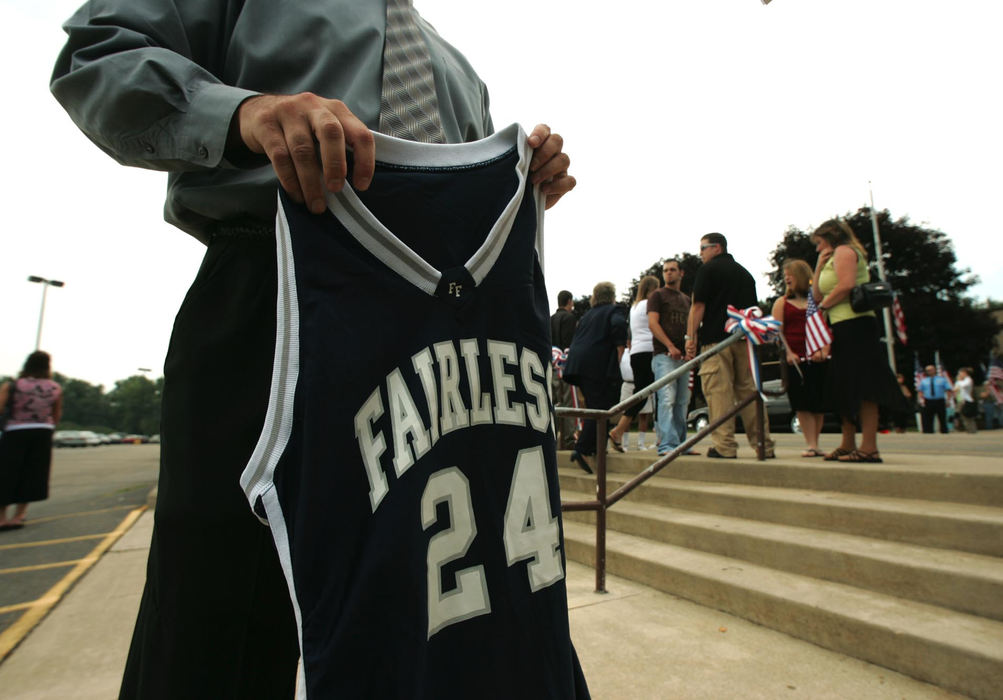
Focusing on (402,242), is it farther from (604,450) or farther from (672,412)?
(672,412)

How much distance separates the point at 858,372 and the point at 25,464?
747 cm

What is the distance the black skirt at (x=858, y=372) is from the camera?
13.0ft

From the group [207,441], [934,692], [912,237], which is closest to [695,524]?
[934,692]

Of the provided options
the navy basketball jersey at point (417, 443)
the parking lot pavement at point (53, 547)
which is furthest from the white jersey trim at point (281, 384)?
the parking lot pavement at point (53, 547)

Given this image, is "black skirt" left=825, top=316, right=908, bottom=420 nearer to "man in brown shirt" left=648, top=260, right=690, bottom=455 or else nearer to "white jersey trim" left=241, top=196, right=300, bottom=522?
"man in brown shirt" left=648, top=260, right=690, bottom=455

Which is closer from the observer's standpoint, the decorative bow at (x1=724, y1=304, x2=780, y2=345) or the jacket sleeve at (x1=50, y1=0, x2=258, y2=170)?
the jacket sleeve at (x1=50, y1=0, x2=258, y2=170)

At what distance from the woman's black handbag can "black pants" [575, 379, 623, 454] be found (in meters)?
2.13

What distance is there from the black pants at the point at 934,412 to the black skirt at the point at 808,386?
10844 mm

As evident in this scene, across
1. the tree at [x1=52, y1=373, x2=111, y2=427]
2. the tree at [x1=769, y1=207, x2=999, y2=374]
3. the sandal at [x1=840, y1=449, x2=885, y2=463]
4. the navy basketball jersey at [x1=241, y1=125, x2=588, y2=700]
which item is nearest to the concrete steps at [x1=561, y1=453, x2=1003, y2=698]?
the sandal at [x1=840, y1=449, x2=885, y2=463]

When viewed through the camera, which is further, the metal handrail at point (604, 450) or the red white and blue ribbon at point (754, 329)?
the red white and blue ribbon at point (754, 329)

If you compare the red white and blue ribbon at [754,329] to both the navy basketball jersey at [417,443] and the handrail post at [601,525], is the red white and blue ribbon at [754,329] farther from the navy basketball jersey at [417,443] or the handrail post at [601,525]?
the navy basketball jersey at [417,443]

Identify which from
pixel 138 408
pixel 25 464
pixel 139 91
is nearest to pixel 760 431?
pixel 139 91

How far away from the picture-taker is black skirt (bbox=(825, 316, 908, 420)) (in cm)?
397

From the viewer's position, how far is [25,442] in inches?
→ 228
